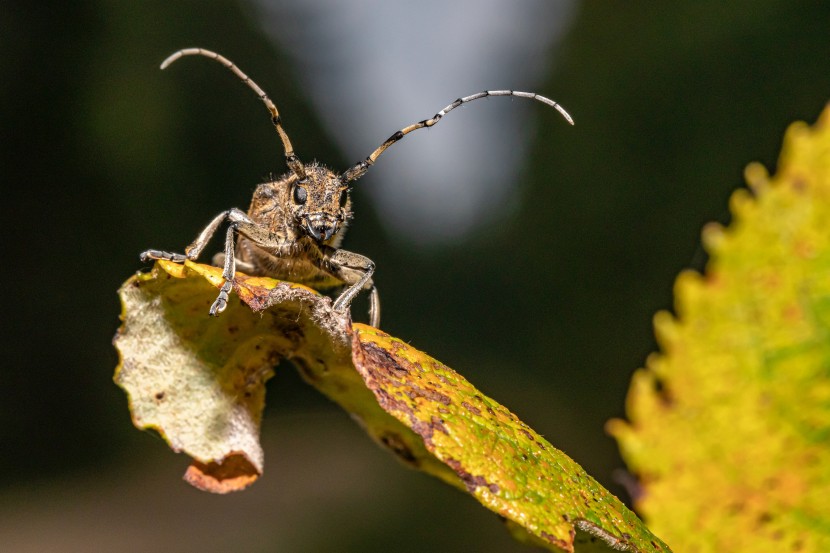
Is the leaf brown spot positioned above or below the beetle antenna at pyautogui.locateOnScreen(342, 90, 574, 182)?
below

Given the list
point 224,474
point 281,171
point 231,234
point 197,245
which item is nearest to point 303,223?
point 231,234

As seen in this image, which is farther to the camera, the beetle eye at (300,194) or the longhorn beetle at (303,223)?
the beetle eye at (300,194)

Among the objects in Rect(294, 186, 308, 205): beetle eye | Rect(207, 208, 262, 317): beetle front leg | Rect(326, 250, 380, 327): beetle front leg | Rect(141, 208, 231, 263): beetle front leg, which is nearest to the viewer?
Rect(207, 208, 262, 317): beetle front leg

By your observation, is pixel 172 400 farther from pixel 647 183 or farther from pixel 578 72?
pixel 578 72

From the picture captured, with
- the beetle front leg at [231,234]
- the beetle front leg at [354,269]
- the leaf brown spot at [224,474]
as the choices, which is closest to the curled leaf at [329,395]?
the leaf brown spot at [224,474]

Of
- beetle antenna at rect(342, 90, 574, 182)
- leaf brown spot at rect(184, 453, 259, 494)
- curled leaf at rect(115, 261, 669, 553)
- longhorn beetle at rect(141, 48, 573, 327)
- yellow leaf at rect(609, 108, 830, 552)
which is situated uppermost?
beetle antenna at rect(342, 90, 574, 182)

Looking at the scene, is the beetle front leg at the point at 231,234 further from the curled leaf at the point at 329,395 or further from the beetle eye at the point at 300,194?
the curled leaf at the point at 329,395

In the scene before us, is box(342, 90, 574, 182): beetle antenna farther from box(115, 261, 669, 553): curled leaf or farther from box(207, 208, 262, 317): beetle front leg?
box(115, 261, 669, 553): curled leaf

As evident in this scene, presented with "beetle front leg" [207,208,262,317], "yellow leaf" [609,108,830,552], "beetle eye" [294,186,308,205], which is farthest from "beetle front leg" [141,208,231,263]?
"yellow leaf" [609,108,830,552]
